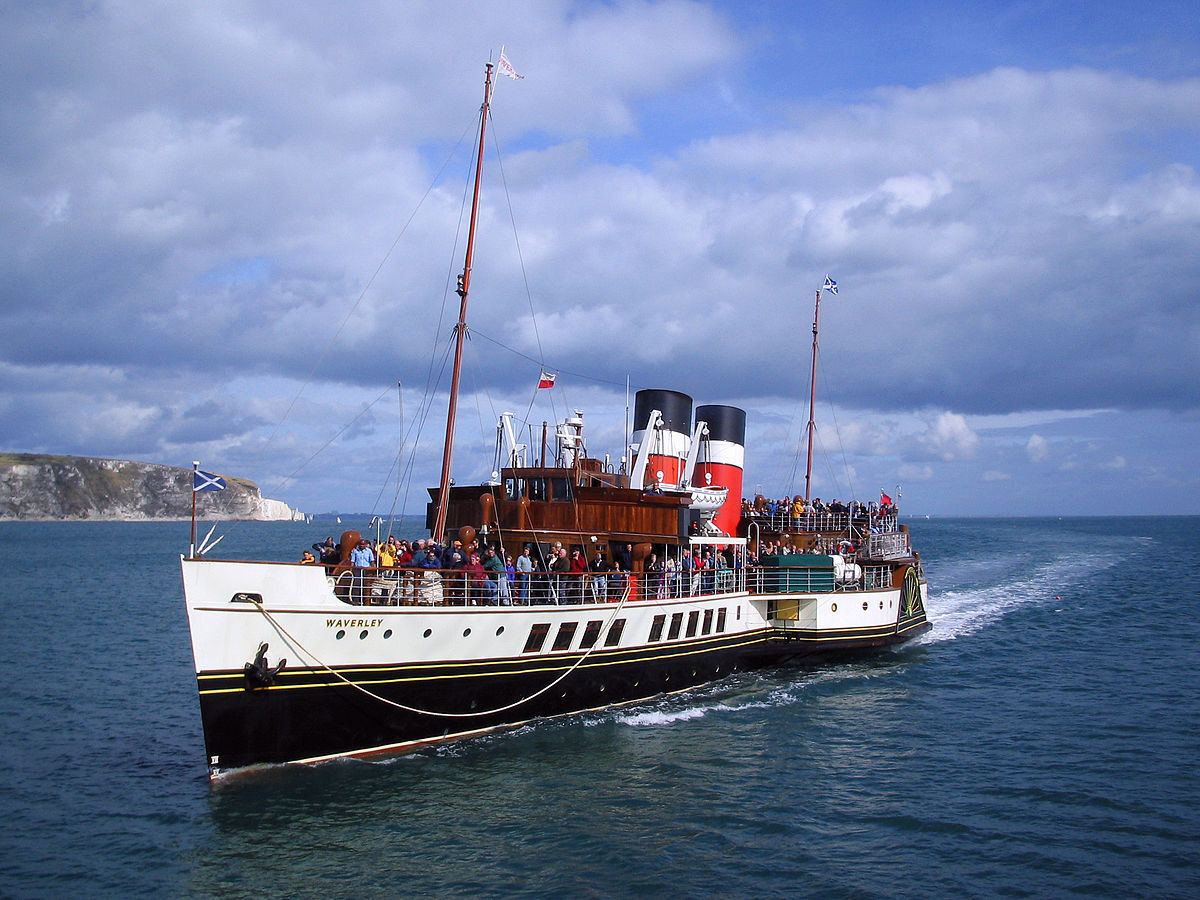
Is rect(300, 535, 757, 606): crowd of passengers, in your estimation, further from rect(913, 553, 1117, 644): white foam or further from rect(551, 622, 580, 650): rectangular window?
rect(913, 553, 1117, 644): white foam

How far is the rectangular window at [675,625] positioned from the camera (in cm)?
2497

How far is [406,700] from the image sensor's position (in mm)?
19078

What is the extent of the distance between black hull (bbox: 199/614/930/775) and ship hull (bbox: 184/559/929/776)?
29 mm

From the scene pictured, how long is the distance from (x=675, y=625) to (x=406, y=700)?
8.88 m

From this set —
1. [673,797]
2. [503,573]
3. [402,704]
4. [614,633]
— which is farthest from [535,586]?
[673,797]

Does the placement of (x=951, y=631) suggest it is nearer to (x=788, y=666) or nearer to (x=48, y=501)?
(x=788, y=666)

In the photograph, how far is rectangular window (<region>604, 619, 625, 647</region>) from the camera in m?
23.0

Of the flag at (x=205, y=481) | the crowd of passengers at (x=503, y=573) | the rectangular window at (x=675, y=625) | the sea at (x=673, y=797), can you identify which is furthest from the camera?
the rectangular window at (x=675, y=625)

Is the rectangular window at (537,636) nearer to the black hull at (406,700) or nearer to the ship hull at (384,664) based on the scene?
the ship hull at (384,664)

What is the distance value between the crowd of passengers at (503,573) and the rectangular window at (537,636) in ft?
2.41

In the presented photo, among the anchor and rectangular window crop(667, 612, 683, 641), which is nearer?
the anchor

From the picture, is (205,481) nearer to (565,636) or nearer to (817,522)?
(565,636)

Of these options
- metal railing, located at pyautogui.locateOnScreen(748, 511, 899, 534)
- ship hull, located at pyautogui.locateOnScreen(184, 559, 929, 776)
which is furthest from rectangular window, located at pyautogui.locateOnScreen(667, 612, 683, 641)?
metal railing, located at pyautogui.locateOnScreen(748, 511, 899, 534)

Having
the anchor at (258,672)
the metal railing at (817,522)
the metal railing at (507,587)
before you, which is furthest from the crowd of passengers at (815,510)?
the anchor at (258,672)
